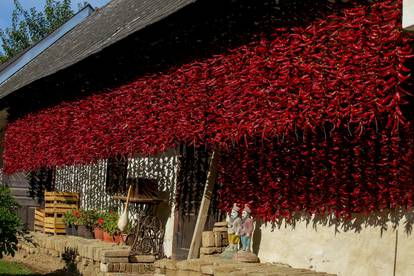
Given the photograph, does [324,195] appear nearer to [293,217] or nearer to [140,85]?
[293,217]

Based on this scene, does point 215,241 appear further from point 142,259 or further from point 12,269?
point 12,269

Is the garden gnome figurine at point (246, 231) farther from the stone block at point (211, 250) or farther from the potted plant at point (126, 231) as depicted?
the potted plant at point (126, 231)

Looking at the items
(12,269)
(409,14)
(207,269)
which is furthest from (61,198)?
(409,14)

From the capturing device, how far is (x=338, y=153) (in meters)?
6.81

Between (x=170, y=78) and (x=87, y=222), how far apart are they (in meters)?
4.41

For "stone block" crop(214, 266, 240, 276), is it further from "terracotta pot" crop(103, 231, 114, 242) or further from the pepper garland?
"terracotta pot" crop(103, 231, 114, 242)

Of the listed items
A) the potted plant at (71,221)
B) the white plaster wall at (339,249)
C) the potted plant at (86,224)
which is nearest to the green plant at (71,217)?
the potted plant at (71,221)

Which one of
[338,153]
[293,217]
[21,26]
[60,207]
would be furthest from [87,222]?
[21,26]

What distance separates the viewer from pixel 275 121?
6.65 m

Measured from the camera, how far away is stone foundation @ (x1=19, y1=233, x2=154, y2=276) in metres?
9.55

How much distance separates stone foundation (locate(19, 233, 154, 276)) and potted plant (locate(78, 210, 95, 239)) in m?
0.18

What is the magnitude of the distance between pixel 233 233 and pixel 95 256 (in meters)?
2.97

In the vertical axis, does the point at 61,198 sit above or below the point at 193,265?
above

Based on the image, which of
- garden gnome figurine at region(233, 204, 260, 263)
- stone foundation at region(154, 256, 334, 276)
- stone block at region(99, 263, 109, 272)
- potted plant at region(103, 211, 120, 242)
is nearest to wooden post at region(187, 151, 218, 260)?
stone foundation at region(154, 256, 334, 276)
